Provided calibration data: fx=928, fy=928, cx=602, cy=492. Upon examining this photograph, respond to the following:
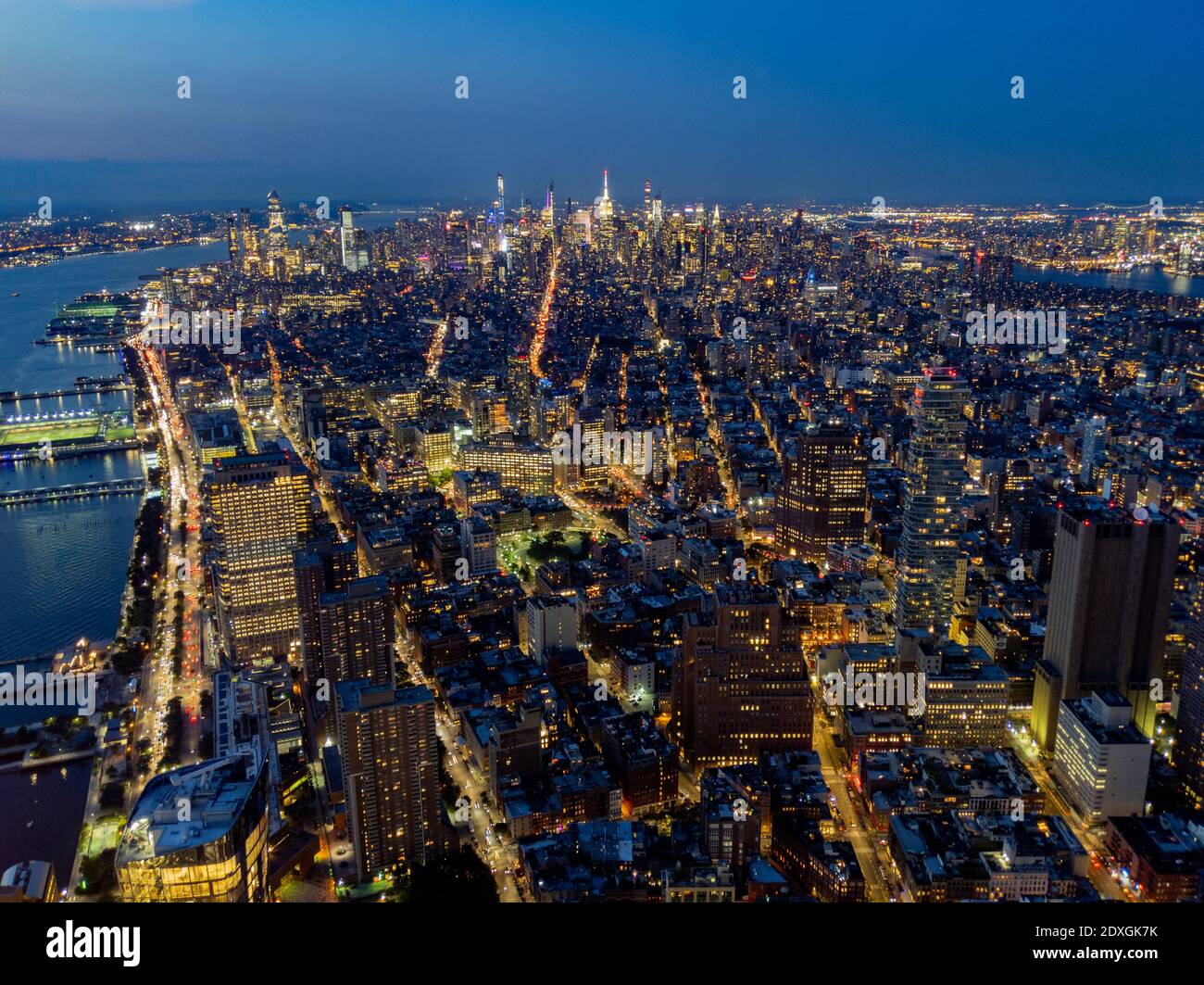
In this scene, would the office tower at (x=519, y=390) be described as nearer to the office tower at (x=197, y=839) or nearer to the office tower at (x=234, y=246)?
the office tower at (x=197, y=839)

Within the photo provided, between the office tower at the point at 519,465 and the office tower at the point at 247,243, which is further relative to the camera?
the office tower at the point at 247,243

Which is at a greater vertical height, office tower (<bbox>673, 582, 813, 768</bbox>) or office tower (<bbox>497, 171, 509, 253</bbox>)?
office tower (<bbox>497, 171, 509, 253</bbox>)

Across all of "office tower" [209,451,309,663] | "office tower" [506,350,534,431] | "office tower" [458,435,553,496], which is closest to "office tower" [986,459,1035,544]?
"office tower" [458,435,553,496]

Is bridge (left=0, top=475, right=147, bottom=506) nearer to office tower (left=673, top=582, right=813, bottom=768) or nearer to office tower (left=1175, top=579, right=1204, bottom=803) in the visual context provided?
office tower (left=673, top=582, right=813, bottom=768)

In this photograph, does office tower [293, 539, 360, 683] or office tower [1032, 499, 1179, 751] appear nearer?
office tower [1032, 499, 1179, 751]

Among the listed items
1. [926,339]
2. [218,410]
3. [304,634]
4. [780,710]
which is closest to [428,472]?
[218,410]

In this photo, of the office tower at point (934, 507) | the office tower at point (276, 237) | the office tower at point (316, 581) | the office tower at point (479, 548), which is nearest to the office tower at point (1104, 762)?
the office tower at point (934, 507)
